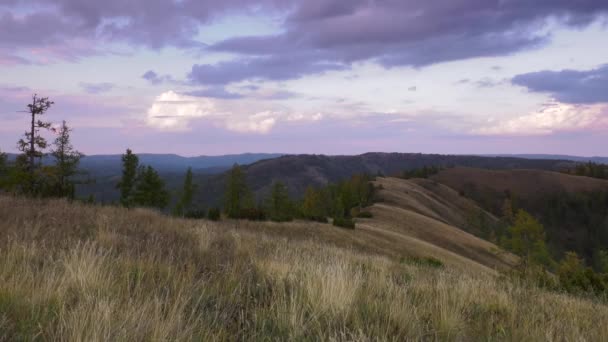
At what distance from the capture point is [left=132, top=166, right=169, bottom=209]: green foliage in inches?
2191

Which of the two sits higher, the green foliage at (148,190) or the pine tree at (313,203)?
the green foliage at (148,190)

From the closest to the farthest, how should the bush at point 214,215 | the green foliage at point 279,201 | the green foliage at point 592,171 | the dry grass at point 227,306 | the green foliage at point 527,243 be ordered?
1. the dry grass at point 227,306
2. the bush at point 214,215
3. the green foliage at point 527,243
4. the green foliage at point 279,201
5. the green foliage at point 592,171

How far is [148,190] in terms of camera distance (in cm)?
5659

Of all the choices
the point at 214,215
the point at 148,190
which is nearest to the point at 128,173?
the point at 148,190

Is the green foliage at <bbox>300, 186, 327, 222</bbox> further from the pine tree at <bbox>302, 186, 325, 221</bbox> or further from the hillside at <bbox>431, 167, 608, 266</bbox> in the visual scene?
the hillside at <bbox>431, 167, 608, 266</bbox>

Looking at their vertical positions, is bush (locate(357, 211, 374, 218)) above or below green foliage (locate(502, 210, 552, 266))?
above

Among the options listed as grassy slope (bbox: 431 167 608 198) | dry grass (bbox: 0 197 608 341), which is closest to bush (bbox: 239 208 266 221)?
dry grass (bbox: 0 197 608 341)

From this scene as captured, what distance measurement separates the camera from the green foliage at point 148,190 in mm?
55656

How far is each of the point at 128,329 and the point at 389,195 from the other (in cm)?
6800

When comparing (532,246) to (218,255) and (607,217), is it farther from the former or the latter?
(607,217)

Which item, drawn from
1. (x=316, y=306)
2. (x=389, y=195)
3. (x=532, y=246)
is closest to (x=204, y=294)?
(x=316, y=306)

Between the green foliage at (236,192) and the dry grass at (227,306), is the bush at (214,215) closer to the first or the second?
the dry grass at (227,306)

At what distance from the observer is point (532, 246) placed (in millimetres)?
56000

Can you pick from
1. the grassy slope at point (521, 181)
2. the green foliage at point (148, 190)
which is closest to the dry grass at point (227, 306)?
the green foliage at point (148, 190)
